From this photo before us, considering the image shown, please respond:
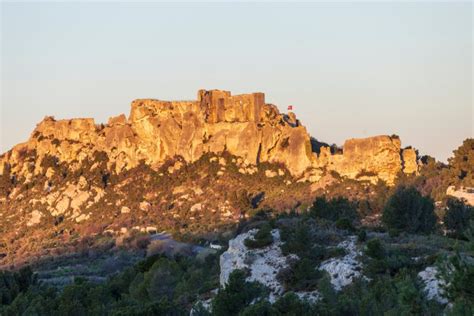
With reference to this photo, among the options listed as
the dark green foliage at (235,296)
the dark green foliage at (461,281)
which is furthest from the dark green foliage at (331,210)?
the dark green foliage at (461,281)

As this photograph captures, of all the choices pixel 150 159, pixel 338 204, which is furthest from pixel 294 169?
pixel 338 204

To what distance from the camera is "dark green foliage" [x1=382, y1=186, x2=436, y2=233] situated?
58188 millimetres

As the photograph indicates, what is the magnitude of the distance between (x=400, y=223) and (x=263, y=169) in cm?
5428

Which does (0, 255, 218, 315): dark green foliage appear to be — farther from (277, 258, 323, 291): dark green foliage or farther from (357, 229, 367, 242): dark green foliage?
(357, 229, 367, 242): dark green foliage

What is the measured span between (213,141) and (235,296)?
8287 cm

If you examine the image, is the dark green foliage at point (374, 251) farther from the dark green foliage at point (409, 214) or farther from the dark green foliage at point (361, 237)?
the dark green foliage at point (409, 214)

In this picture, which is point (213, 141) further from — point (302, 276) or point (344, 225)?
point (302, 276)

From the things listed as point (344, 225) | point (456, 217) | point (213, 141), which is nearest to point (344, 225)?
point (344, 225)

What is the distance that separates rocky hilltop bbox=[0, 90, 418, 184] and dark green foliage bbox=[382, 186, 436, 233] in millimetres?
44061

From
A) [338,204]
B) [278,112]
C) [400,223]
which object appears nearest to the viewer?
[400,223]

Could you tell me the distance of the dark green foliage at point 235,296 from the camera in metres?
33.1

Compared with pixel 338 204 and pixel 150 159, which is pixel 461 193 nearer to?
pixel 338 204

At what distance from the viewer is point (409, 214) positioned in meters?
59.2

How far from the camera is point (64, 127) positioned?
126562 mm
